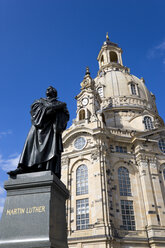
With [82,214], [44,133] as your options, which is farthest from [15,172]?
[82,214]

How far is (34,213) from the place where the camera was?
4922mm

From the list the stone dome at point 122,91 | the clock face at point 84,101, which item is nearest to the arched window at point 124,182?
the clock face at point 84,101

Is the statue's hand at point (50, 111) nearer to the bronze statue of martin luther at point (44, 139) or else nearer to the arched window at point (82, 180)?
the bronze statue of martin luther at point (44, 139)

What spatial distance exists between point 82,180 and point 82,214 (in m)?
4.07

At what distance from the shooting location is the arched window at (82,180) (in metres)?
26.1

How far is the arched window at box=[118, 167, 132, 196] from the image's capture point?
1038 inches

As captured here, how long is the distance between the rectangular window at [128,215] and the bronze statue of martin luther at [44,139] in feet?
69.3

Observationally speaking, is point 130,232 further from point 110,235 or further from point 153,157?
point 153,157

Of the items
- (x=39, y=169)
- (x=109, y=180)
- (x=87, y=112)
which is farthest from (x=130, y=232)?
(x=39, y=169)

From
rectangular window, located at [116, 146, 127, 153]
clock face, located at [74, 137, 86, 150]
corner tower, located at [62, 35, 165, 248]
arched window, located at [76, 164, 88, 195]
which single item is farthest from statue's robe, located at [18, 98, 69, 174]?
rectangular window, located at [116, 146, 127, 153]

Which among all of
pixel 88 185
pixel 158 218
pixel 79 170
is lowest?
pixel 158 218

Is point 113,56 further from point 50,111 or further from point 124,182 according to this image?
point 50,111

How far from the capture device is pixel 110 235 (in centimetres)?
2128

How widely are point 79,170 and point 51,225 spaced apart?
23225mm
